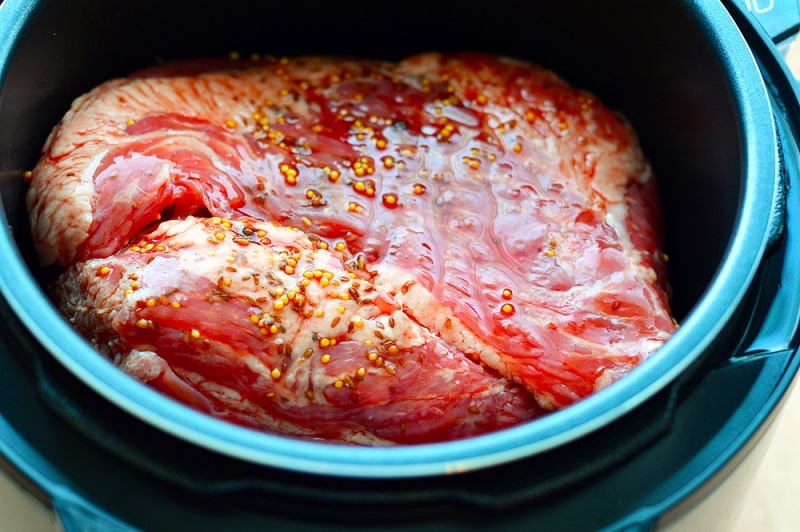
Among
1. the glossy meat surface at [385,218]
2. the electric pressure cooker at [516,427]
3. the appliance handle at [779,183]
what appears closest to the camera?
the electric pressure cooker at [516,427]

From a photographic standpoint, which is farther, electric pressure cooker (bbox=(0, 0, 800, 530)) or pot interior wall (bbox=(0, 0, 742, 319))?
pot interior wall (bbox=(0, 0, 742, 319))

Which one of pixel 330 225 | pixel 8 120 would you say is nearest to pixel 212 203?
pixel 330 225

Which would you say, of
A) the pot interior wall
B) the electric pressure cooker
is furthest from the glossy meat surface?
the electric pressure cooker

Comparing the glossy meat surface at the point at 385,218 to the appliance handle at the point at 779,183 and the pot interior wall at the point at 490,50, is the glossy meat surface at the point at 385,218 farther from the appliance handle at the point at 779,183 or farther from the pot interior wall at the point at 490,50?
the appliance handle at the point at 779,183

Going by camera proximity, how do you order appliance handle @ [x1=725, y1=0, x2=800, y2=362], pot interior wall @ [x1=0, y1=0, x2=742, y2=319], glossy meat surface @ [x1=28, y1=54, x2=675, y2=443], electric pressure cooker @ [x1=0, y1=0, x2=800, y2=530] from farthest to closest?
pot interior wall @ [x1=0, y1=0, x2=742, y2=319] < glossy meat surface @ [x1=28, y1=54, x2=675, y2=443] < appliance handle @ [x1=725, y1=0, x2=800, y2=362] < electric pressure cooker @ [x1=0, y1=0, x2=800, y2=530]

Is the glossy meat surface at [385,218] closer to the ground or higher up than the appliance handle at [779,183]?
closer to the ground

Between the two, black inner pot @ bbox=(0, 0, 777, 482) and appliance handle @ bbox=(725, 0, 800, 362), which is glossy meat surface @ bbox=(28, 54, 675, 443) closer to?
black inner pot @ bbox=(0, 0, 777, 482)

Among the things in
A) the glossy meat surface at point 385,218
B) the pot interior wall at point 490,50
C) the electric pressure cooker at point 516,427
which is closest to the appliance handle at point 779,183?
the electric pressure cooker at point 516,427
